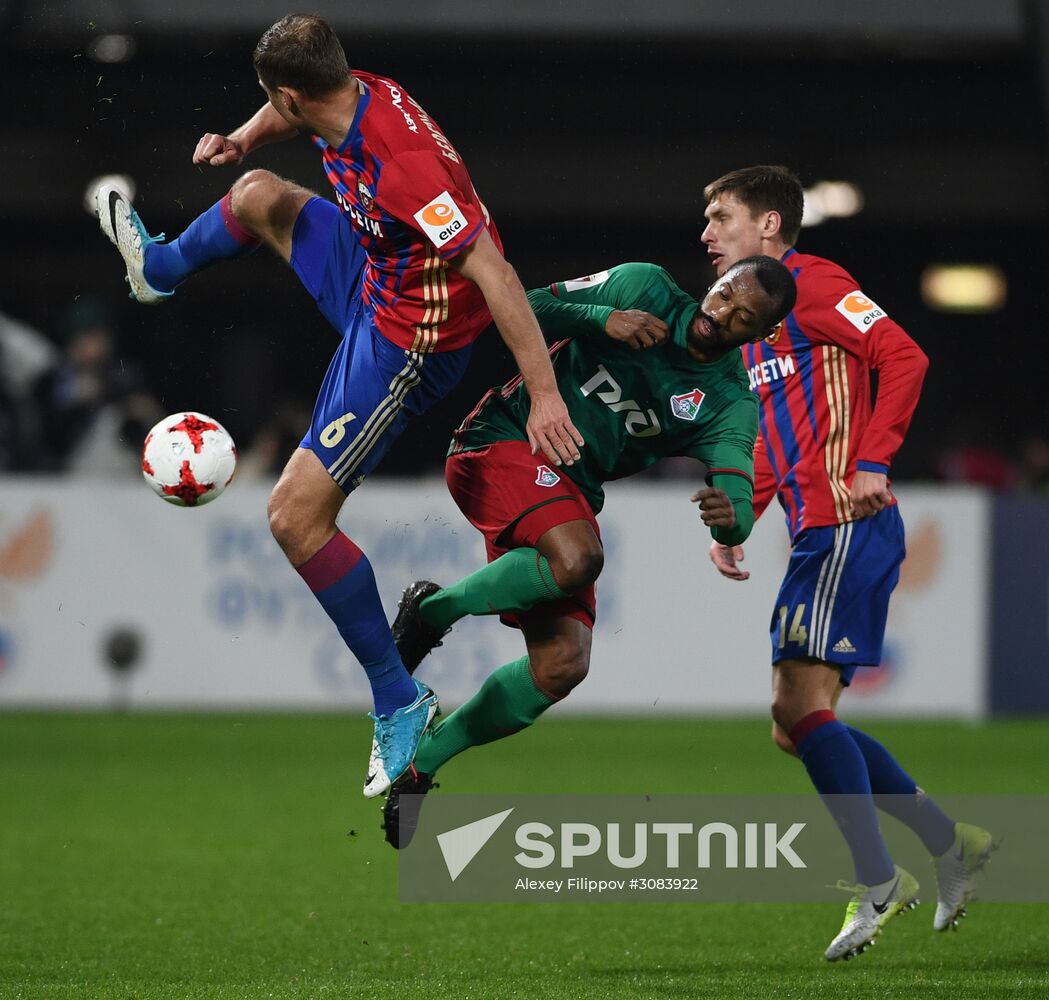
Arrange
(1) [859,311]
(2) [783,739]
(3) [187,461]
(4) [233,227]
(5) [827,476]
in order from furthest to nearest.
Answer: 1. (2) [783,739]
2. (5) [827,476]
3. (1) [859,311]
4. (4) [233,227]
5. (3) [187,461]

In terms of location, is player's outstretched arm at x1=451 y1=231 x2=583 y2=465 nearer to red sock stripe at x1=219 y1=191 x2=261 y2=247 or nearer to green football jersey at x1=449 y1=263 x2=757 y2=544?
green football jersey at x1=449 y1=263 x2=757 y2=544

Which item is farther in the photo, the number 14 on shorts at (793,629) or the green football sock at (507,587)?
the number 14 on shorts at (793,629)

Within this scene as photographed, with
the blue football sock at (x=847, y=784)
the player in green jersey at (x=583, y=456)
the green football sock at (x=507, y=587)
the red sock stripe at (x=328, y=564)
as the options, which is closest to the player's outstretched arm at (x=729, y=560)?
the player in green jersey at (x=583, y=456)

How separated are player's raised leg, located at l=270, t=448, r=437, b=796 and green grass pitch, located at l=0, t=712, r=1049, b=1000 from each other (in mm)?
639

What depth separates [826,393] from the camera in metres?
5.42

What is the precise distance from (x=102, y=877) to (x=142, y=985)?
6.15ft

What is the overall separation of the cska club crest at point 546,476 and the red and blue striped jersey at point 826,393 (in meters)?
0.75

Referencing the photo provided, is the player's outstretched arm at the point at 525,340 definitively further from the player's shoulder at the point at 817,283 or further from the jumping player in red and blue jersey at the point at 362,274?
the player's shoulder at the point at 817,283

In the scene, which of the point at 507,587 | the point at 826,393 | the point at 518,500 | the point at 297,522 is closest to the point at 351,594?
the point at 297,522

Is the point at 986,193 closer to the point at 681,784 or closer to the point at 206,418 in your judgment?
the point at 681,784

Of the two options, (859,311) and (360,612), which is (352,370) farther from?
(859,311)

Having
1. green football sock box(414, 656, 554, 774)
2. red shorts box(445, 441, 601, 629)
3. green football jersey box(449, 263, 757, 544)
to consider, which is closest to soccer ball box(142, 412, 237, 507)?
red shorts box(445, 441, 601, 629)

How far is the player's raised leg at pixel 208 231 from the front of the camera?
512cm

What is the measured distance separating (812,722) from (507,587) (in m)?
1.14
